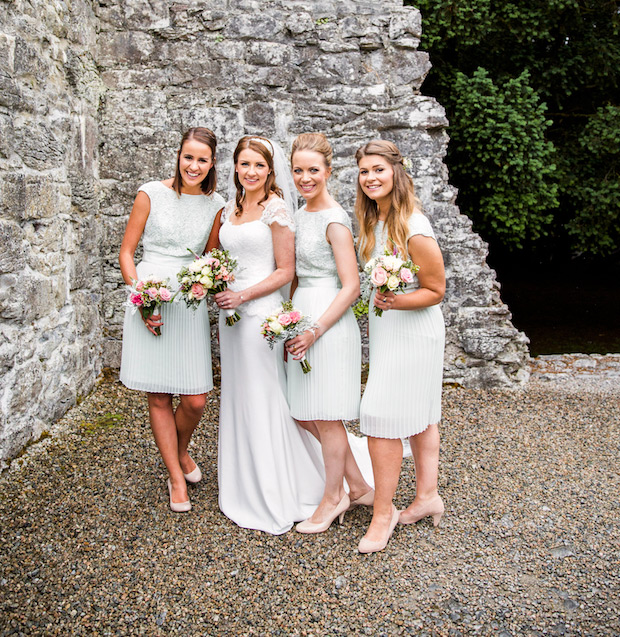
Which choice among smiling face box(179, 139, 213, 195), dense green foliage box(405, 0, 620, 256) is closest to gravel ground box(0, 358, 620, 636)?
smiling face box(179, 139, 213, 195)

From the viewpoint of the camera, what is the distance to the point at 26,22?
4.12m

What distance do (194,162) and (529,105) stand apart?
496cm

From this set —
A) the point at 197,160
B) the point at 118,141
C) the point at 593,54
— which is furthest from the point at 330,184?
the point at 593,54

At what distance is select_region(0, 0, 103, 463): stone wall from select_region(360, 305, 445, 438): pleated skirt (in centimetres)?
231

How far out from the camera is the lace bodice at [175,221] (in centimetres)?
358

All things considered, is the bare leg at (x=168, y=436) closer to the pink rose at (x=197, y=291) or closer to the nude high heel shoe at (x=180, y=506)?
the nude high heel shoe at (x=180, y=506)

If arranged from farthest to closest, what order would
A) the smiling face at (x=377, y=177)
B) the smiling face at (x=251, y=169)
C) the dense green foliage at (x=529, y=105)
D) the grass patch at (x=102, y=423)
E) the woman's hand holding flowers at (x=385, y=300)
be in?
the dense green foliage at (x=529, y=105) → the grass patch at (x=102, y=423) → the smiling face at (x=251, y=169) → the smiling face at (x=377, y=177) → the woman's hand holding flowers at (x=385, y=300)

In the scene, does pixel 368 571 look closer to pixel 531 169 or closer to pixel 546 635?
pixel 546 635

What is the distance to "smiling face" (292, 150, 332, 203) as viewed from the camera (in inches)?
124

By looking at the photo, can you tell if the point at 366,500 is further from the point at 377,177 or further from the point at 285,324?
the point at 377,177

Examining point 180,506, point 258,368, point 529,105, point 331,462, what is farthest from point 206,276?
point 529,105

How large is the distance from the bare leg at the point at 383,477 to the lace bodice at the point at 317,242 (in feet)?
3.00

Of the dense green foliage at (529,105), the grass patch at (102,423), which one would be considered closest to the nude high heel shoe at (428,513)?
Answer: the grass patch at (102,423)

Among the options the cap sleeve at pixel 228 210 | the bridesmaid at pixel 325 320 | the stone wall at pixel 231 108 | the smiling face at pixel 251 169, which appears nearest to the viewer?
the bridesmaid at pixel 325 320
